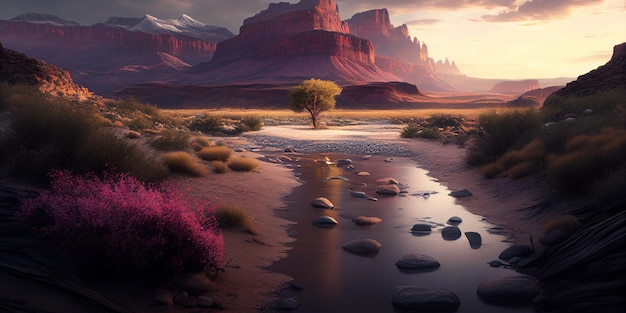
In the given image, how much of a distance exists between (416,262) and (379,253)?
0.88 m

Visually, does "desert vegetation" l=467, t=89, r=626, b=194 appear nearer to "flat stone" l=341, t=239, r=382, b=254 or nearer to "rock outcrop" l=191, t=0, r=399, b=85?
"flat stone" l=341, t=239, r=382, b=254

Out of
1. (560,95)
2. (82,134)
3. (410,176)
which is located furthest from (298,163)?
(560,95)

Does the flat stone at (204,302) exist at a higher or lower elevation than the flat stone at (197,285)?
lower

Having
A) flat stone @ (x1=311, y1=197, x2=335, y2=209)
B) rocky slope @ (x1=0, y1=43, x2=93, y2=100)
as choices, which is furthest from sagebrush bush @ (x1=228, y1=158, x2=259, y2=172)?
rocky slope @ (x1=0, y1=43, x2=93, y2=100)

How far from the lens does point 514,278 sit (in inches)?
256

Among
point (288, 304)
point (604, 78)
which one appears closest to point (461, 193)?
point (288, 304)

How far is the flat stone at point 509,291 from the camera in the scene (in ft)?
19.6

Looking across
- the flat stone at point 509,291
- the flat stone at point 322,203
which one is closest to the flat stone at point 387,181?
the flat stone at point 322,203

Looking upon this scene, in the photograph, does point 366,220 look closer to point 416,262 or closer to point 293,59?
point 416,262

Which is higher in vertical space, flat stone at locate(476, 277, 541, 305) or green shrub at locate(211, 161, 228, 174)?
green shrub at locate(211, 161, 228, 174)

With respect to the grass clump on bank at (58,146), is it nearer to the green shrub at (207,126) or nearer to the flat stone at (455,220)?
the flat stone at (455,220)

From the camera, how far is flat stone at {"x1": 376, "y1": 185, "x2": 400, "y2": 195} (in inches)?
539

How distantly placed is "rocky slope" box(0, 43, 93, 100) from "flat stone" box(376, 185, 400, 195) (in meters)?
21.3

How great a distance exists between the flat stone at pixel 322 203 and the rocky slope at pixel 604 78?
15169 millimetres
